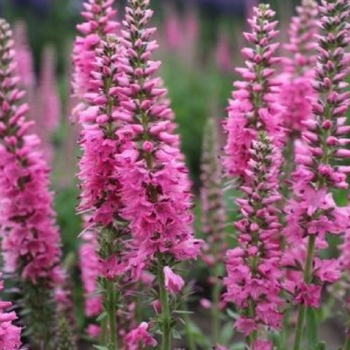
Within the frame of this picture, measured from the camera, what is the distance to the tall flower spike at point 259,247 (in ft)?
11.8

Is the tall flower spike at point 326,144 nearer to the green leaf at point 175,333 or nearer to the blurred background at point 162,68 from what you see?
the green leaf at point 175,333

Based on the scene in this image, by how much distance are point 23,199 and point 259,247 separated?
4.28 ft

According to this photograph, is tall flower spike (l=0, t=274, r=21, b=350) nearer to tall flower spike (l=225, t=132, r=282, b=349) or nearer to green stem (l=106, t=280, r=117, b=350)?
green stem (l=106, t=280, r=117, b=350)

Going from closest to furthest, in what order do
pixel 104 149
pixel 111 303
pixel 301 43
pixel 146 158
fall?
pixel 146 158 → pixel 104 149 → pixel 111 303 → pixel 301 43

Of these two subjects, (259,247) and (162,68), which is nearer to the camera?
(259,247)

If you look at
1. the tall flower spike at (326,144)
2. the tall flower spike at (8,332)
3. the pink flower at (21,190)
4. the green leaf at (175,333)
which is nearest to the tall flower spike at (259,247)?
the tall flower spike at (326,144)

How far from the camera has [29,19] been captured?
627 inches

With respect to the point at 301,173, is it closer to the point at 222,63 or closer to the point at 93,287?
the point at 93,287

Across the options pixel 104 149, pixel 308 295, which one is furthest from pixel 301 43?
pixel 104 149

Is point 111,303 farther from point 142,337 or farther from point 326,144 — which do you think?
point 326,144

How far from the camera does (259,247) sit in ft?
12.2

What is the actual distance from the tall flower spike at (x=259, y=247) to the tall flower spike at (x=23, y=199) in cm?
114

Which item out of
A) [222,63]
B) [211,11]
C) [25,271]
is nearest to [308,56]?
[25,271]

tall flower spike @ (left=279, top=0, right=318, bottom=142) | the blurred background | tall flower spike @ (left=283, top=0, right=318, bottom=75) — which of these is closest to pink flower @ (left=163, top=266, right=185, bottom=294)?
tall flower spike @ (left=279, top=0, right=318, bottom=142)
